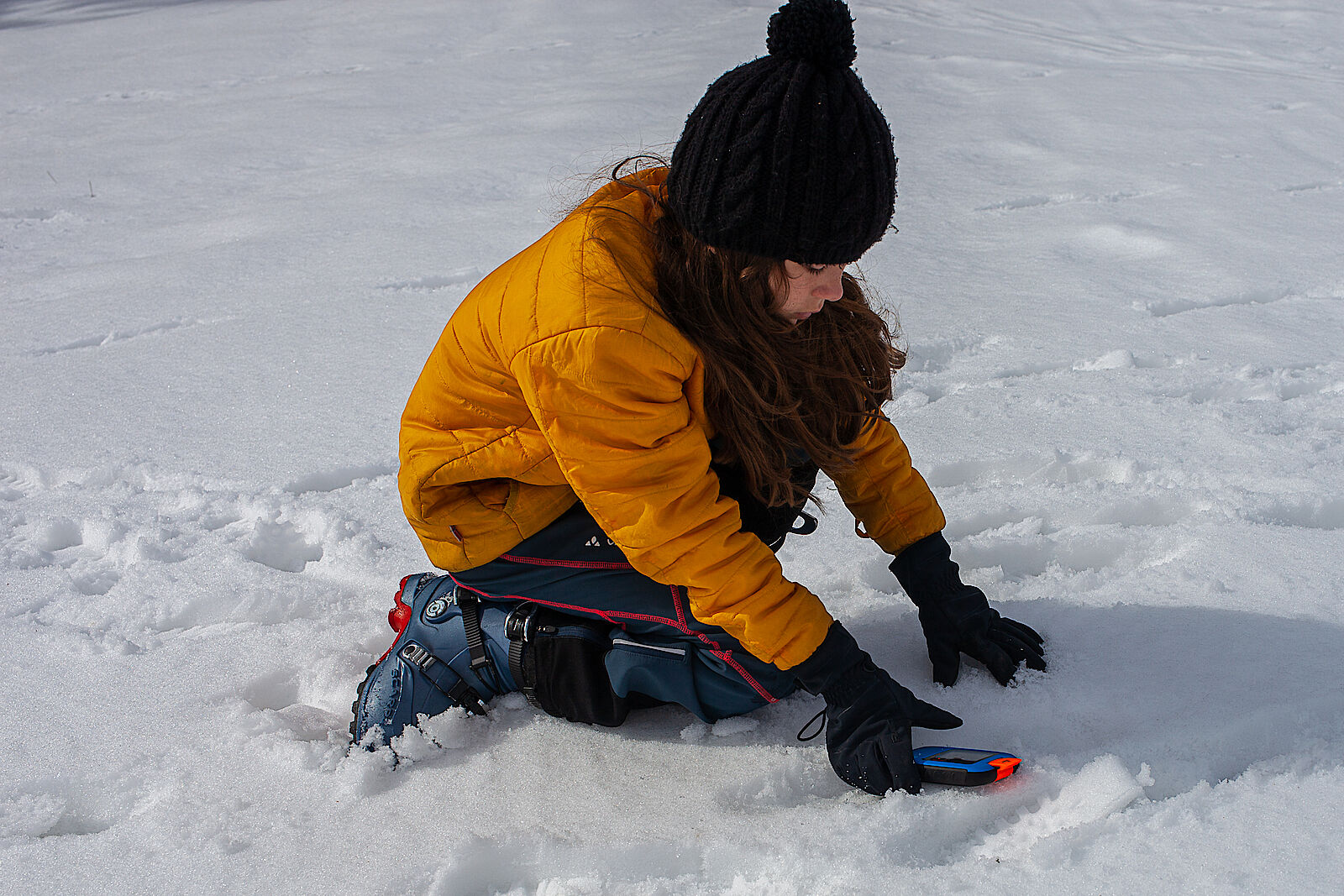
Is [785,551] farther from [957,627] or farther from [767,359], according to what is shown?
[767,359]

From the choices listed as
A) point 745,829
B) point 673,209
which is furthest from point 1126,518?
point 673,209

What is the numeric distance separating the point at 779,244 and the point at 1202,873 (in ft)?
2.75

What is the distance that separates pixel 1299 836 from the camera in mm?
1120

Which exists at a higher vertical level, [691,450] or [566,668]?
[691,450]

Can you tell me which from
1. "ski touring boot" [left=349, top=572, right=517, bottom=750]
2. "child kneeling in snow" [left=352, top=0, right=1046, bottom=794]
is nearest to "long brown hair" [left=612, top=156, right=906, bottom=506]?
"child kneeling in snow" [left=352, top=0, right=1046, bottom=794]

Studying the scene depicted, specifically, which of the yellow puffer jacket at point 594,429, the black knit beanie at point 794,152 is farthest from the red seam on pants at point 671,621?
the black knit beanie at point 794,152

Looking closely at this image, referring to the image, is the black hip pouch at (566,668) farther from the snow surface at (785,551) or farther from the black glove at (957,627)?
the black glove at (957,627)

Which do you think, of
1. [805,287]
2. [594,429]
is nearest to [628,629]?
[594,429]

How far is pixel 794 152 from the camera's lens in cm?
102

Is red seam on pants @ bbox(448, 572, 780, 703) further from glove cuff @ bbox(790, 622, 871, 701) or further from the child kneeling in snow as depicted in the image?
glove cuff @ bbox(790, 622, 871, 701)

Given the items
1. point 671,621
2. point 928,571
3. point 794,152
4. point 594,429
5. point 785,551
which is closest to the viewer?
point 794,152

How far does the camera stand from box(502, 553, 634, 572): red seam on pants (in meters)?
1.40

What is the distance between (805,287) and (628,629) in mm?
571

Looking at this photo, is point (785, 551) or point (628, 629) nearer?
point (628, 629)
